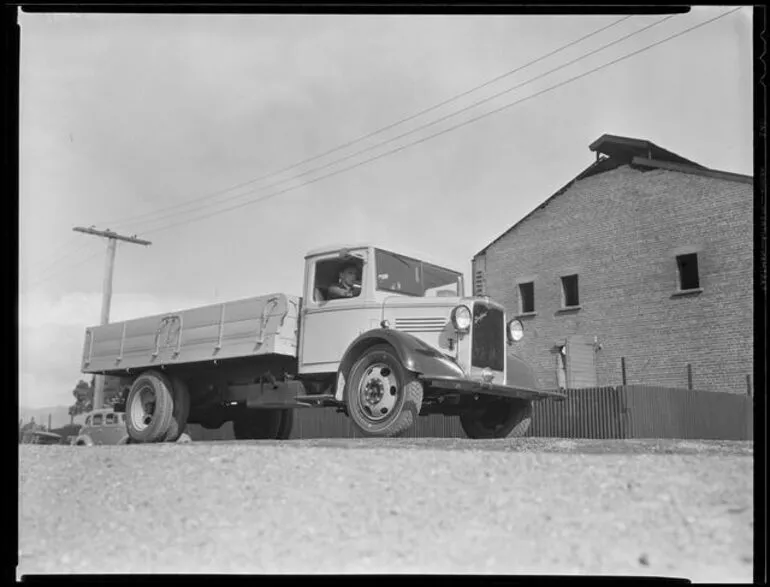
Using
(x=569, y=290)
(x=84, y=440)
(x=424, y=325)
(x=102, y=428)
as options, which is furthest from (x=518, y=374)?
(x=569, y=290)

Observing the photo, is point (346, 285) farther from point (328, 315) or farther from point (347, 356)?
point (347, 356)

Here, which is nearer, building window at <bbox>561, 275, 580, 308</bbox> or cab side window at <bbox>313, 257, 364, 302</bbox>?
cab side window at <bbox>313, 257, 364, 302</bbox>

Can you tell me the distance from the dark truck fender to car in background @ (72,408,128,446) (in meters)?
7.73

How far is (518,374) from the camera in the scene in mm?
9938

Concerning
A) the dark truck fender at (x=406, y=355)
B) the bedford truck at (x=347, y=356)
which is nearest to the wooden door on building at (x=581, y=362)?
the bedford truck at (x=347, y=356)

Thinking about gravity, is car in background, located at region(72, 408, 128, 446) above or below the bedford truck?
below

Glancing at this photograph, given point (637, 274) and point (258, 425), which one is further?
point (637, 274)

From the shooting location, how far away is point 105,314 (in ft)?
78.3

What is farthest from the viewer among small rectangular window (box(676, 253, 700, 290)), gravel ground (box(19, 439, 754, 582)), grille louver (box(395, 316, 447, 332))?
small rectangular window (box(676, 253, 700, 290))

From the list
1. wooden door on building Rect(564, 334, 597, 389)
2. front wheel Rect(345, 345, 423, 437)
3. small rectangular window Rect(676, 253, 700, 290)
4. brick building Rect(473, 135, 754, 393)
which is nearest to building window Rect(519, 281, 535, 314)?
brick building Rect(473, 135, 754, 393)

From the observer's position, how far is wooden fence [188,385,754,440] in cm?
1656

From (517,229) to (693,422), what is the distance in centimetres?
912

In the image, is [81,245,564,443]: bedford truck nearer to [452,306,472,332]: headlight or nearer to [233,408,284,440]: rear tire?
[452,306,472,332]: headlight

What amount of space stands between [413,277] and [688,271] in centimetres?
1403
